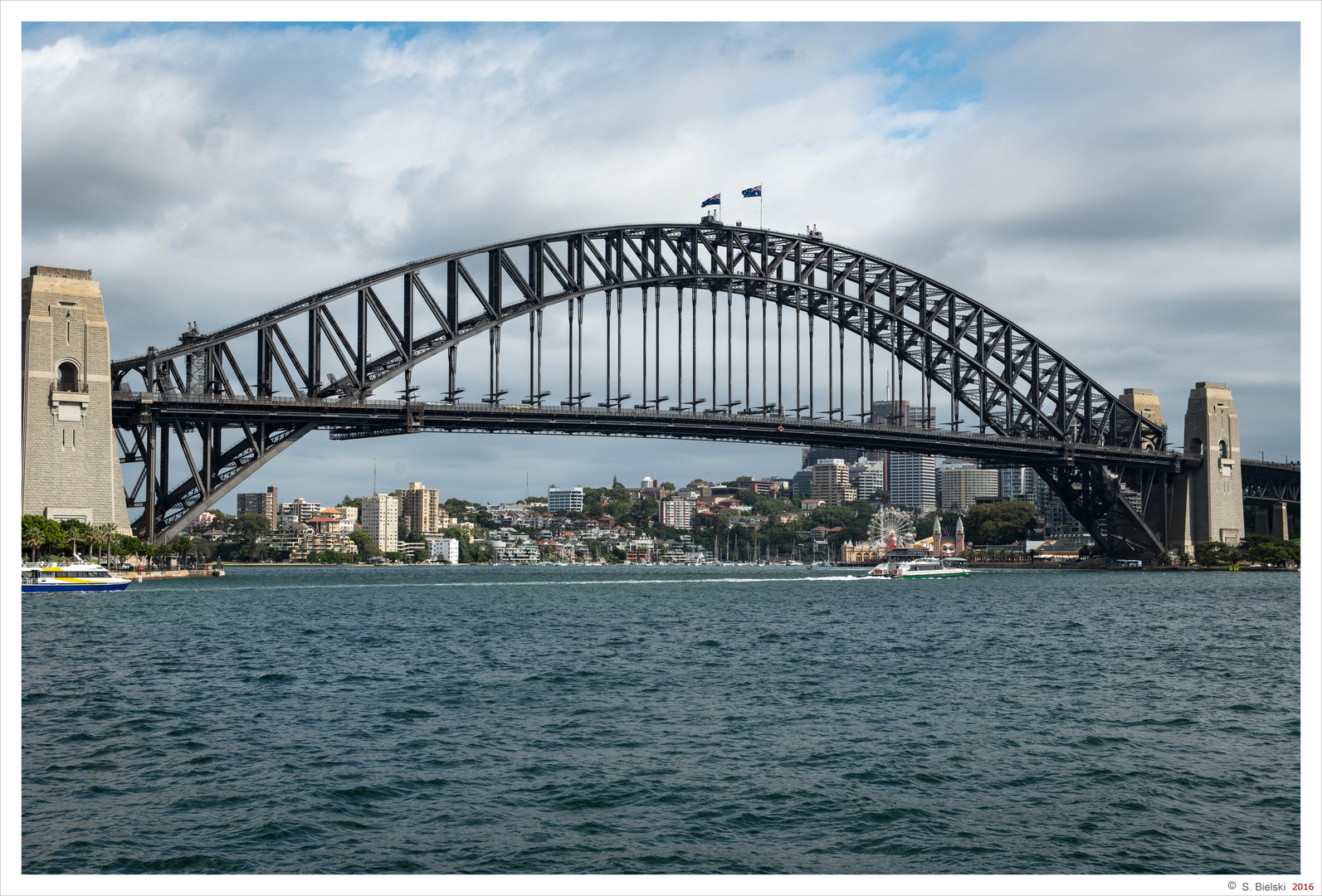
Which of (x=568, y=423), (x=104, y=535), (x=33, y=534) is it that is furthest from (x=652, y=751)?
(x=568, y=423)

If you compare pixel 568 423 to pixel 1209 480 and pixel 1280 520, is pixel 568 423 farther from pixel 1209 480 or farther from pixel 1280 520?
pixel 1280 520

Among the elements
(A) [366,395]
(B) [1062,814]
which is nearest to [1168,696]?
(B) [1062,814]

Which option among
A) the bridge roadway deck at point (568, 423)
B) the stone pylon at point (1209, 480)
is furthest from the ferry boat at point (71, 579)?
the stone pylon at point (1209, 480)

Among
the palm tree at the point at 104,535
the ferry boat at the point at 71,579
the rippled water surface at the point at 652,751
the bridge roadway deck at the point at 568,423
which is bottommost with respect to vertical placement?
the rippled water surface at the point at 652,751

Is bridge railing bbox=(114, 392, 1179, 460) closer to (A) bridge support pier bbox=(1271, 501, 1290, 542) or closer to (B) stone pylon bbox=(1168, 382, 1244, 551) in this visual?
(B) stone pylon bbox=(1168, 382, 1244, 551)

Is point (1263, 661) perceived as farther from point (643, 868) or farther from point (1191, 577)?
point (1191, 577)

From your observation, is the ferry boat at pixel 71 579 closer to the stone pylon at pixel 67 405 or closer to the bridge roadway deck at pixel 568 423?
the stone pylon at pixel 67 405
